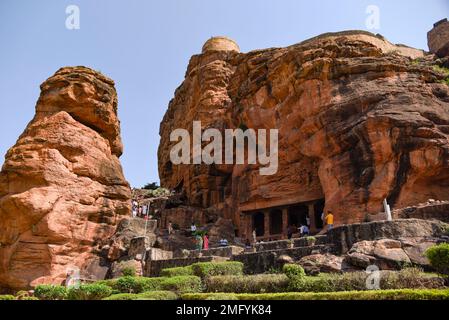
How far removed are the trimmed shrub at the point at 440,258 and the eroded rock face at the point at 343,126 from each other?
9.24 m

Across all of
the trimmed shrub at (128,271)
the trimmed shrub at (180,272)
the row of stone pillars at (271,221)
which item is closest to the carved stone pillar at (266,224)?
the row of stone pillars at (271,221)

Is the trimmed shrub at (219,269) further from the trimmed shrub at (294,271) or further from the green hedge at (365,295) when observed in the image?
the trimmed shrub at (294,271)

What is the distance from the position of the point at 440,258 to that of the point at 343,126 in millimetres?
13440

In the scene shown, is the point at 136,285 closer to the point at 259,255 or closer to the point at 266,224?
the point at 259,255

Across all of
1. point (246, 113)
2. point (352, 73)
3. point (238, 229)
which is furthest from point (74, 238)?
point (352, 73)

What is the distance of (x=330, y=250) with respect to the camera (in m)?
17.3

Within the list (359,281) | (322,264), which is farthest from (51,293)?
(359,281)

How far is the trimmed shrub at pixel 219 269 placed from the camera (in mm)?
18281

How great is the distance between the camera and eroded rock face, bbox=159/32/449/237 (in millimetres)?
22922

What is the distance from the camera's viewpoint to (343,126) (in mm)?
25406

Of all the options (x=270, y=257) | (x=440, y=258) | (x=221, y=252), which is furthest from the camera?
(x=221, y=252)

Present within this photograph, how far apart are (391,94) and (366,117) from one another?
2.35m

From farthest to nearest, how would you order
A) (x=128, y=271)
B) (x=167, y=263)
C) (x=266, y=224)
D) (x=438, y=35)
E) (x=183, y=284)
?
(x=438, y=35), (x=266, y=224), (x=167, y=263), (x=128, y=271), (x=183, y=284)
